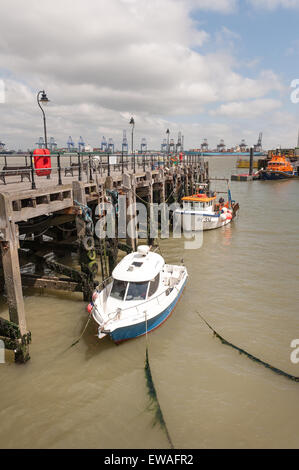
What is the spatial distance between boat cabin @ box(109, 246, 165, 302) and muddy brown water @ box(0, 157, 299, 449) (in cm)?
145

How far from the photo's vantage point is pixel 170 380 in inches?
333

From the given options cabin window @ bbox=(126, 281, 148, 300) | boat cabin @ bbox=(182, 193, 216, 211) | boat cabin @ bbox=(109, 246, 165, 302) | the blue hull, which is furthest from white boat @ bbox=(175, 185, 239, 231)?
cabin window @ bbox=(126, 281, 148, 300)

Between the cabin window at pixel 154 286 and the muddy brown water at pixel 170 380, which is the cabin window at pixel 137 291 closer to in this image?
the cabin window at pixel 154 286

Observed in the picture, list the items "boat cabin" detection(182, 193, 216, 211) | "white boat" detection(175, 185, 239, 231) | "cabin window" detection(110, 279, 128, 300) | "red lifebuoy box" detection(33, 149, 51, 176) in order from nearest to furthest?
"cabin window" detection(110, 279, 128, 300) → "red lifebuoy box" detection(33, 149, 51, 176) → "white boat" detection(175, 185, 239, 231) → "boat cabin" detection(182, 193, 216, 211)

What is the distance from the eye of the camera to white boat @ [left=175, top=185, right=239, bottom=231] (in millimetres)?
23641

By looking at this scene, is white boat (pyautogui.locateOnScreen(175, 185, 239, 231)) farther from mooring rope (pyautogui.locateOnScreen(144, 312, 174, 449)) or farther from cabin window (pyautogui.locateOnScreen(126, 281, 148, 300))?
mooring rope (pyautogui.locateOnScreen(144, 312, 174, 449))

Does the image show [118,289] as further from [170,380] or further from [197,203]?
[197,203]

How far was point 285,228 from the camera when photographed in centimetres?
2541

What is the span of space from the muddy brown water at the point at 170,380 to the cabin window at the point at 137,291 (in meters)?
1.43

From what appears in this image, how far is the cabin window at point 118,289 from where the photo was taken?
10.4 meters

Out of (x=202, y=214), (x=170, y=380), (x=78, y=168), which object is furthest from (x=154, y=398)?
(x=202, y=214)
